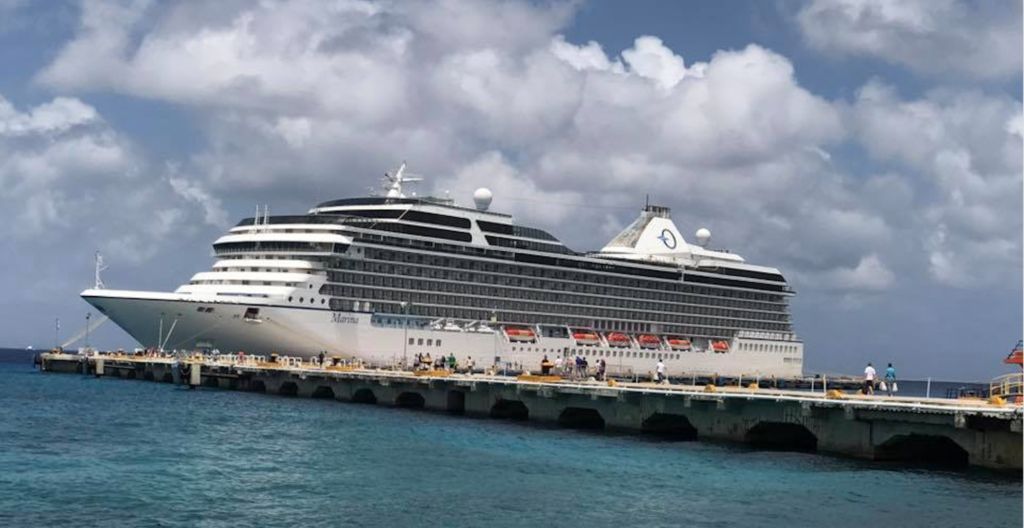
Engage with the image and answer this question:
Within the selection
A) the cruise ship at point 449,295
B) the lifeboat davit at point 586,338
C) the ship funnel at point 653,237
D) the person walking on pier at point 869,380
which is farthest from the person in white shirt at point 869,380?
the ship funnel at point 653,237

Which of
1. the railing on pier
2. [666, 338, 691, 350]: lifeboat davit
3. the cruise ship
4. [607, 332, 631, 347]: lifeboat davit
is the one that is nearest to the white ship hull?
the cruise ship

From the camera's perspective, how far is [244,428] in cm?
4647

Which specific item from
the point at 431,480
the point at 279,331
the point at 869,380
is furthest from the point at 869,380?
the point at 279,331

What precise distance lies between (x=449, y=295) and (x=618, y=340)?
22.2 metres

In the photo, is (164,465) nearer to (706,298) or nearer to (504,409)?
(504,409)

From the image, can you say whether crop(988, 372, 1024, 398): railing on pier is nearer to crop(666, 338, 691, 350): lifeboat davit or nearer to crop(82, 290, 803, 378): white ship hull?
crop(82, 290, 803, 378): white ship hull

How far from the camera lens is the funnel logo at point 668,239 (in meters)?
120

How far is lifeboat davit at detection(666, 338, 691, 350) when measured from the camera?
371ft

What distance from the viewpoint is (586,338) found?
4107 inches

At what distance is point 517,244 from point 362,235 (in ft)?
58.0

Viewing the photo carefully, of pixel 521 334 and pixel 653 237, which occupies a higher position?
pixel 653 237

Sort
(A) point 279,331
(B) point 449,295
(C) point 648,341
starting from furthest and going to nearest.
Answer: (C) point 648,341
(B) point 449,295
(A) point 279,331

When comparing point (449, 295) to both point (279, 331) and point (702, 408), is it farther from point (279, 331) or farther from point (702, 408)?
point (702, 408)

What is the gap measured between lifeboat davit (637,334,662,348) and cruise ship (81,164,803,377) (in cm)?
15
